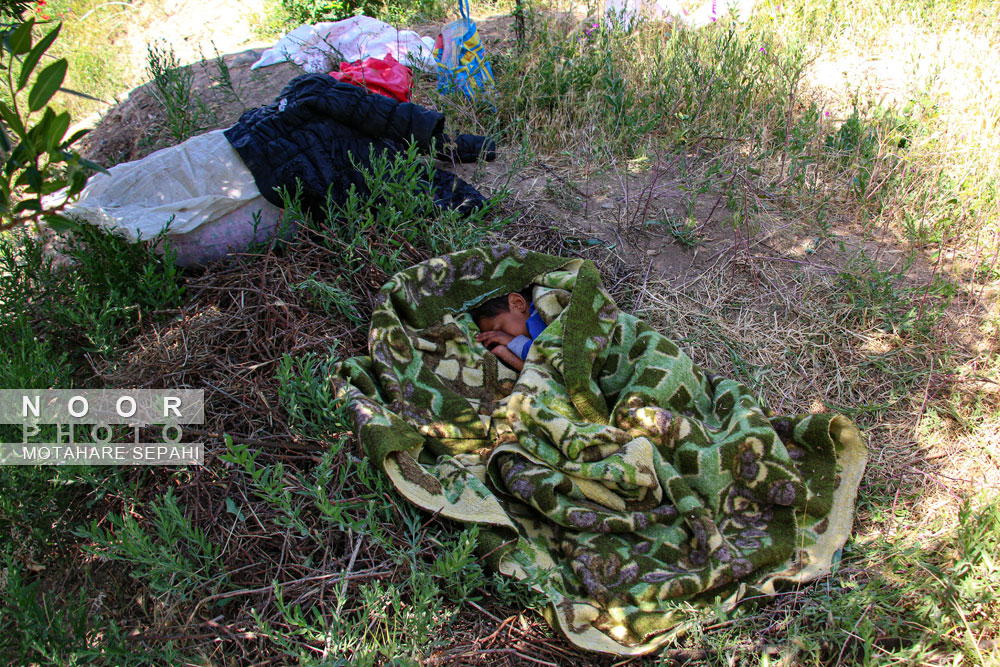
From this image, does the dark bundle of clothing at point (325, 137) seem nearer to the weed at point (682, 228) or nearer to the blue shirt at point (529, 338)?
the blue shirt at point (529, 338)

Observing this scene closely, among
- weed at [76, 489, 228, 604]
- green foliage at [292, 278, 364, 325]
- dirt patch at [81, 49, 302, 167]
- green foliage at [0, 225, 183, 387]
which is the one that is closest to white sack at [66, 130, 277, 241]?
green foliage at [0, 225, 183, 387]

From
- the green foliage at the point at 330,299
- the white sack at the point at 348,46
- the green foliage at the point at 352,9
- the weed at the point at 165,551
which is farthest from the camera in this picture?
the green foliage at the point at 352,9

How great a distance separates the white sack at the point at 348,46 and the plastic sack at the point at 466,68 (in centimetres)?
24

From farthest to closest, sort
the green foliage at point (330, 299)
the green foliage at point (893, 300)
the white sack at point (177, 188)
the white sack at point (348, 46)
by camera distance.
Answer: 1. the white sack at point (348, 46)
2. the green foliage at point (893, 300)
3. the white sack at point (177, 188)
4. the green foliage at point (330, 299)

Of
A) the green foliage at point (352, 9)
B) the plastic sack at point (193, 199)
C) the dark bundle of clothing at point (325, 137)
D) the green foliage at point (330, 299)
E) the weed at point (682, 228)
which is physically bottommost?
the green foliage at point (330, 299)

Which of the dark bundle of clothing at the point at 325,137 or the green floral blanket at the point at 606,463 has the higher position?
the dark bundle of clothing at the point at 325,137

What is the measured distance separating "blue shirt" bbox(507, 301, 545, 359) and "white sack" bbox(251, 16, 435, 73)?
8.00 feet

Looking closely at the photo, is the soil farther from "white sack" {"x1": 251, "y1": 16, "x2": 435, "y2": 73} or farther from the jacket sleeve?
the jacket sleeve

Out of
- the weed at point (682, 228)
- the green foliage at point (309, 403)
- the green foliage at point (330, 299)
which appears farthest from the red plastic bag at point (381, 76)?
the green foliage at point (309, 403)

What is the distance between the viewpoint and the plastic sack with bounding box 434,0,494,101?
4266 mm

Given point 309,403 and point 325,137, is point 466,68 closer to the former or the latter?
point 325,137

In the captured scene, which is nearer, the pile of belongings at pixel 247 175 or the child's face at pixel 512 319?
the pile of belongings at pixel 247 175

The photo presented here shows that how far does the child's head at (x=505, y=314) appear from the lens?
306 centimetres

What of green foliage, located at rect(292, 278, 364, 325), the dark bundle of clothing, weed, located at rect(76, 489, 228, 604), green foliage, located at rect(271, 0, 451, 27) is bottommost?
weed, located at rect(76, 489, 228, 604)
